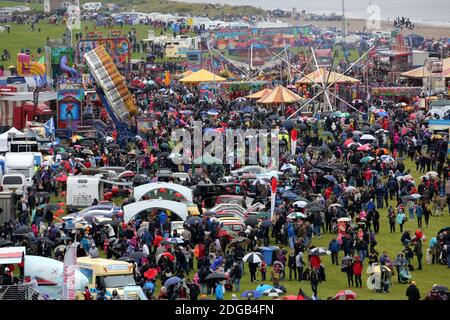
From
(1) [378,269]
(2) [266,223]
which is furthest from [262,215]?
(1) [378,269]

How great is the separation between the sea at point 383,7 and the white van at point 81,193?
292ft

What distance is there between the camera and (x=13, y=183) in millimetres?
38969

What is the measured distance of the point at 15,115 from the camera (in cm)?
5375

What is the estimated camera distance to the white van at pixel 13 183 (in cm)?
3884

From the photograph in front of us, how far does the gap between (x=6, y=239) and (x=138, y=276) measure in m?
5.95

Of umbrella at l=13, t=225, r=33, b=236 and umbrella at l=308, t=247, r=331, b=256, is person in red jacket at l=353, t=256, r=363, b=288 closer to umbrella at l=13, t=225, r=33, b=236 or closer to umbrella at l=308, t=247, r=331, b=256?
umbrella at l=308, t=247, r=331, b=256

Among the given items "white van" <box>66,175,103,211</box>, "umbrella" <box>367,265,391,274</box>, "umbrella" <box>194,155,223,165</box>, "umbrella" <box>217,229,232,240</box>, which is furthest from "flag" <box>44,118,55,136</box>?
"umbrella" <box>367,265,391,274</box>

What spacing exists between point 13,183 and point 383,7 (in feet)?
406

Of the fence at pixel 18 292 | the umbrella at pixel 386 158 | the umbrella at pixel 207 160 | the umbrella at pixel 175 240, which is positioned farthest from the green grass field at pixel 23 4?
the fence at pixel 18 292

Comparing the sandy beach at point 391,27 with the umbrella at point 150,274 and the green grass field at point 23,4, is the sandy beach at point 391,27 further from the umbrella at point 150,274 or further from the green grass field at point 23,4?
the umbrella at point 150,274

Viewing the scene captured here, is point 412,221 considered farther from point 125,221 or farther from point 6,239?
point 6,239

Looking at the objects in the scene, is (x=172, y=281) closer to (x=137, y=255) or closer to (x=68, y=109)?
(x=137, y=255)
